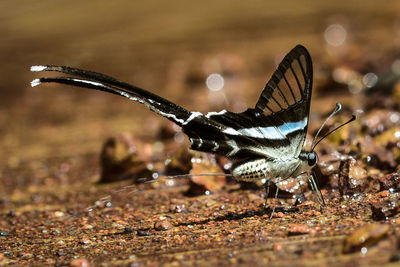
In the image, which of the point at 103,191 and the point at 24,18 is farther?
the point at 24,18

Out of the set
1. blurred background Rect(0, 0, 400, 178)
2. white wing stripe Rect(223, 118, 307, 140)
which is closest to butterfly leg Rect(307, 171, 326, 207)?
white wing stripe Rect(223, 118, 307, 140)

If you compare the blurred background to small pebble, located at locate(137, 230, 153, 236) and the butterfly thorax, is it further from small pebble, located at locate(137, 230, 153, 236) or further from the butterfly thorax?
the butterfly thorax

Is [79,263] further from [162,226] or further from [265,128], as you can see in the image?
[265,128]

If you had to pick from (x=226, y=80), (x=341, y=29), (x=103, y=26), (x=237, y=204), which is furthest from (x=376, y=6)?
(x=237, y=204)

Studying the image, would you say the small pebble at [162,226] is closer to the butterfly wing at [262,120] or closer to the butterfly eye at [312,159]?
the butterfly wing at [262,120]

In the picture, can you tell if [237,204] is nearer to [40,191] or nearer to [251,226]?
[251,226]
